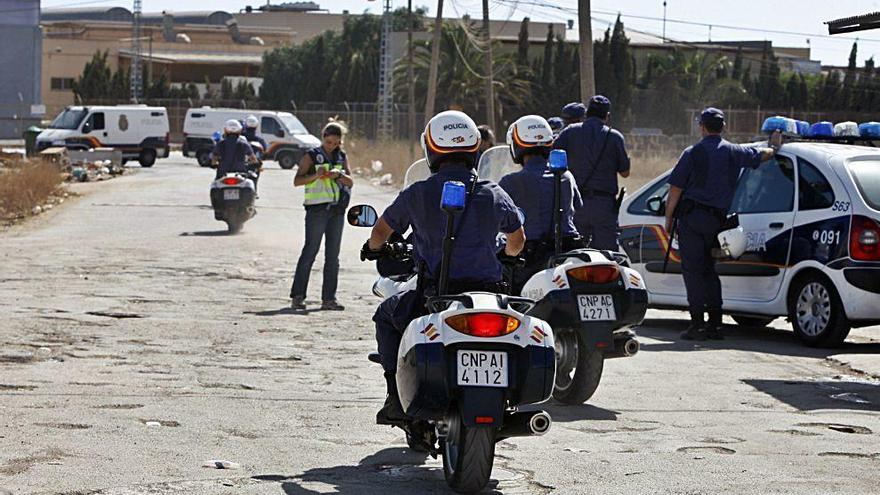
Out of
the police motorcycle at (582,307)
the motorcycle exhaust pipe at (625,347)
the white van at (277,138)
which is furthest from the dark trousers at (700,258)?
the white van at (277,138)

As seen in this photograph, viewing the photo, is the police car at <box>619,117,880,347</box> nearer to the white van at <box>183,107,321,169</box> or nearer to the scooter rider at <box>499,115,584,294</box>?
the scooter rider at <box>499,115,584,294</box>

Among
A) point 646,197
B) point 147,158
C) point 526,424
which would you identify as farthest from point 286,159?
point 526,424

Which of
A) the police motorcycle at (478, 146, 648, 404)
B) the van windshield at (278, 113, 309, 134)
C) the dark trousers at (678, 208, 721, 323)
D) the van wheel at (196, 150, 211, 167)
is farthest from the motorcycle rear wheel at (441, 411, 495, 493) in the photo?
the van windshield at (278, 113, 309, 134)

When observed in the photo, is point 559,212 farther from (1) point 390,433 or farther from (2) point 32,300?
(2) point 32,300

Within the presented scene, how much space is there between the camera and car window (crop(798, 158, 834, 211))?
11.9 meters

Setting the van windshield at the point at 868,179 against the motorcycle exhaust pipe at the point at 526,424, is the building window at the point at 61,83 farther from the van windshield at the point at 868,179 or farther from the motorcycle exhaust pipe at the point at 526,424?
the motorcycle exhaust pipe at the point at 526,424

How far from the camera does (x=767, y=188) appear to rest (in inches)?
498

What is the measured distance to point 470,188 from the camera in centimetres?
678

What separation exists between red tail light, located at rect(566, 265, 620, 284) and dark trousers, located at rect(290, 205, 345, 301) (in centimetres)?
563

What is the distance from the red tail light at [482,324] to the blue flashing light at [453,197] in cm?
47

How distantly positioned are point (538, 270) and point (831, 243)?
336 centimetres

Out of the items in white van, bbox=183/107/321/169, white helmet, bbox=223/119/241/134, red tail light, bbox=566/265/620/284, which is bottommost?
white van, bbox=183/107/321/169

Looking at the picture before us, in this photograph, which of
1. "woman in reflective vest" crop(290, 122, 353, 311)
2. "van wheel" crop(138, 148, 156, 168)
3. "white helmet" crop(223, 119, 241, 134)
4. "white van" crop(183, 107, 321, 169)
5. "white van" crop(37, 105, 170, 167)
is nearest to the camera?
"woman in reflective vest" crop(290, 122, 353, 311)

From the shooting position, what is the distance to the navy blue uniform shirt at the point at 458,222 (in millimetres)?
→ 6750
